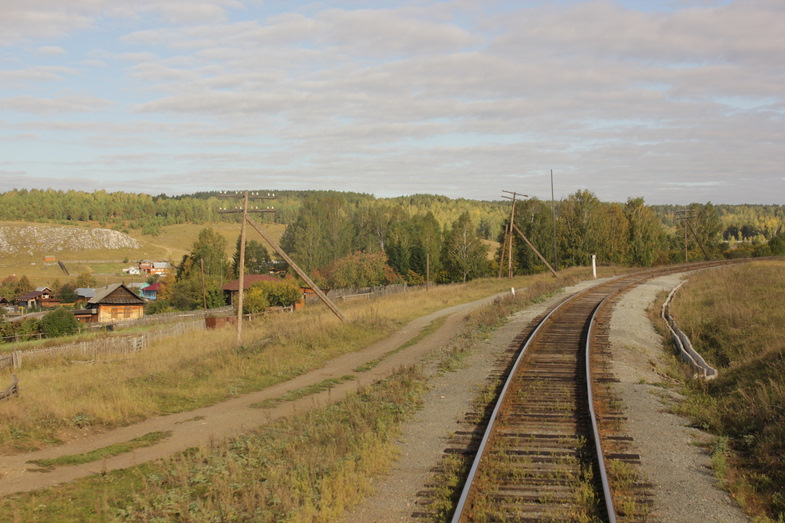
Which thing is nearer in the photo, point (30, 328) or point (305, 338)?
point (305, 338)

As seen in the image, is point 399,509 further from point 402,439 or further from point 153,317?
point 153,317

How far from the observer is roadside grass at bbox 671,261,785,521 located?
6.96 metres

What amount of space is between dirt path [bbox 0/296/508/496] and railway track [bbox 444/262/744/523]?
5.03 meters

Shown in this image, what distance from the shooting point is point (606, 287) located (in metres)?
35.5

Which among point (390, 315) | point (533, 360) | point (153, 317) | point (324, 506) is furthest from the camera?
point (153, 317)

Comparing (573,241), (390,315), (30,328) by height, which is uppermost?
(573,241)

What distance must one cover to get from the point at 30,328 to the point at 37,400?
5114cm

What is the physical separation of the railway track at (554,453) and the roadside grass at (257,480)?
0.62 metres

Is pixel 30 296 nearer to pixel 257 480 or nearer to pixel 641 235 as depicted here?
pixel 641 235

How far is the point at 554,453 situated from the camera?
7770 mm

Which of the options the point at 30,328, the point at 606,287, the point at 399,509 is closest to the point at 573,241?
the point at 606,287

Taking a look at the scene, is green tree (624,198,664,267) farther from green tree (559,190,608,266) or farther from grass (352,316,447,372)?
grass (352,316,447,372)

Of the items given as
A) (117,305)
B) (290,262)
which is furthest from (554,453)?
(117,305)

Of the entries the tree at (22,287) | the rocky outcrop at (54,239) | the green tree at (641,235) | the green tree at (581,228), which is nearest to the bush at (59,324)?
the green tree at (581,228)
